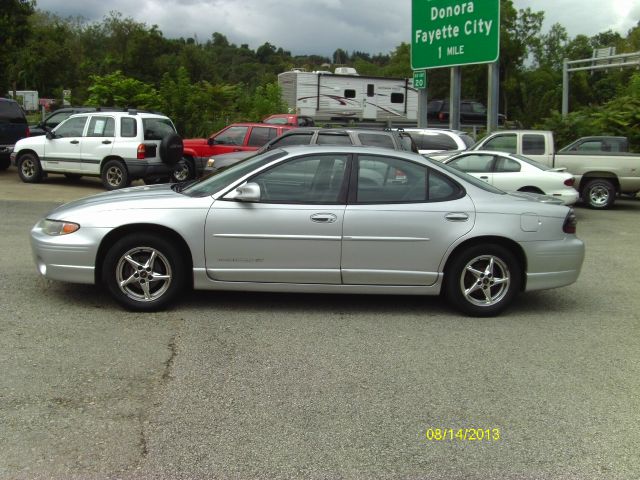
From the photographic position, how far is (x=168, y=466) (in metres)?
3.58

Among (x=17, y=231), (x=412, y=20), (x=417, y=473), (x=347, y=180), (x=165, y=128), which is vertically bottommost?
(x=417, y=473)

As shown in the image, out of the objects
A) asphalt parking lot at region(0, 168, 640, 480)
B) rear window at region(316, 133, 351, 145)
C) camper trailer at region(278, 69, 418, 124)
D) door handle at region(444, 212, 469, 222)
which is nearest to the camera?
asphalt parking lot at region(0, 168, 640, 480)

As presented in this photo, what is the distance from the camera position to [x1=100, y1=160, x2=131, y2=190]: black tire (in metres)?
15.9

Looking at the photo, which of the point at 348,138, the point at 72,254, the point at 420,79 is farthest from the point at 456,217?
the point at 420,79

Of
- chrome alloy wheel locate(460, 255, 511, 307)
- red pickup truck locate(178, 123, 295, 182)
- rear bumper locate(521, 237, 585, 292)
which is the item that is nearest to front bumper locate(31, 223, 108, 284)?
chrome alloy wheel locate(460, 255, 511, 307)

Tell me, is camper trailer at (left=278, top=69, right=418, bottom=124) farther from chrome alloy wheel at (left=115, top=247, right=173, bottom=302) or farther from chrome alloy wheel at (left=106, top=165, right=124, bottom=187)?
chrome alloy wheel at (left=115, top=247, right=173, bottom=302)

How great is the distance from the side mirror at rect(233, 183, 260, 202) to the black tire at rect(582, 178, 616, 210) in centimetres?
1230

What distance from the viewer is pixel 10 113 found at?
60.8 feet

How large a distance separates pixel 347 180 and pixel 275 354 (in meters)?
1.91

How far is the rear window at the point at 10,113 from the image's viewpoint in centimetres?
1834

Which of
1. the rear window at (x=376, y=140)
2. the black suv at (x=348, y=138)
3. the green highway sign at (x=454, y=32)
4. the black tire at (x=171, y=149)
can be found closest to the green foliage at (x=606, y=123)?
the green highway sign at (x=454, y=32)

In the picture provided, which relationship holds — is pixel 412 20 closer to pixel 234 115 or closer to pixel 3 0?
pixel 234 115

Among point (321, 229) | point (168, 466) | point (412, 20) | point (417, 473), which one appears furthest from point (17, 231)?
point (412, 20)

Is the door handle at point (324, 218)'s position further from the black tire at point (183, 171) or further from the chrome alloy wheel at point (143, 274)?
the black tire at point (183, 171)
